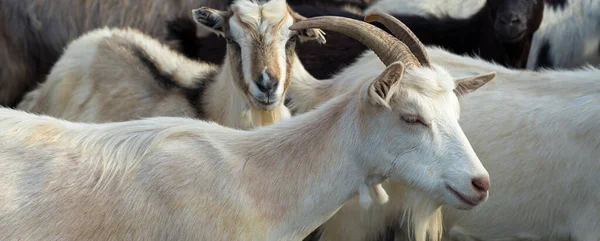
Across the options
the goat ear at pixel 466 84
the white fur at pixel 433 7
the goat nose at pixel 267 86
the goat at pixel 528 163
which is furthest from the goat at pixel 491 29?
the goat ear at pixel 466 84

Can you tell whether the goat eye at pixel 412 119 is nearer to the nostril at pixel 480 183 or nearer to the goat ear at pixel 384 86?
the goat ear at pixel 384 86

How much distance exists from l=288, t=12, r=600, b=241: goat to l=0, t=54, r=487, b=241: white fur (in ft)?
2.83

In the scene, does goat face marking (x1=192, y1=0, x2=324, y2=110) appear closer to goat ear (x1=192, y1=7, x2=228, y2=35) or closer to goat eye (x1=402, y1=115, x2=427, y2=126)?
goat ear (x1=192, y1=7, x2=228, y2=35)

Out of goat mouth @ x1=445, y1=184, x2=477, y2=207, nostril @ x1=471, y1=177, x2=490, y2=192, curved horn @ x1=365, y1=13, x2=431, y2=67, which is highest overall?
curved horn @ x1=365, y1=13, x2=431, y2=67

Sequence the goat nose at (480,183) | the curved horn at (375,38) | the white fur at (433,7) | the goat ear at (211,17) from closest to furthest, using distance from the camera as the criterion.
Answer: the goat nose at (480,183), the curved horn at (375,38), the goat ear at (211,17), the white fur at (433,7)

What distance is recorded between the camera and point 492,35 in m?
6.77

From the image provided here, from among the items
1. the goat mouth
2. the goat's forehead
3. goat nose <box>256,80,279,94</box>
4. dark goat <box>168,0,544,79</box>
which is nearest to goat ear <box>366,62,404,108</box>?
the goat mouth

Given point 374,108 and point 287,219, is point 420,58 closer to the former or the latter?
point 374,108

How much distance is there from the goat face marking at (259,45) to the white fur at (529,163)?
0.45 m

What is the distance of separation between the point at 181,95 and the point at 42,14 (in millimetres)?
2085

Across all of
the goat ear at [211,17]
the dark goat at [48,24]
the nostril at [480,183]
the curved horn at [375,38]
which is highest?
the curved horn at [375,38]

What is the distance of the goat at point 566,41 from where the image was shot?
7047 millimetres

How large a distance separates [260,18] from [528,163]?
5.38 ft

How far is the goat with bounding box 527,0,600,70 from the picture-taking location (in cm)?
705
